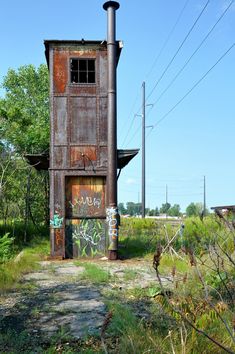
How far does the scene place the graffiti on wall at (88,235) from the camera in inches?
542

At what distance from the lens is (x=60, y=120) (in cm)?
1395

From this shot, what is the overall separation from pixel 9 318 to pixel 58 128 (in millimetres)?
8517

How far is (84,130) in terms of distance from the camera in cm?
1398

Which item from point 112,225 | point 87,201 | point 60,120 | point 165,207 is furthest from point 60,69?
point 165,207

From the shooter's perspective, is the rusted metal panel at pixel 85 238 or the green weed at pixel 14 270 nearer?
the green weed at pixel 14 270

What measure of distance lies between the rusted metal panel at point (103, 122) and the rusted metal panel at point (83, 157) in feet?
1.68

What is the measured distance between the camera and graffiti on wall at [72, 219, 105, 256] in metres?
13.8

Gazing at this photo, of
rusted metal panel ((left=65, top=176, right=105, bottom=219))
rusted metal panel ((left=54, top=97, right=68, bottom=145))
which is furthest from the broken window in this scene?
rusted metal panel ((left=65, top=176, right=105, bottom=219))

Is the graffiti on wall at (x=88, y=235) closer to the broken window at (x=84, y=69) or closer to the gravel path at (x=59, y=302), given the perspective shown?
the gravel path at (x=59, y=302)

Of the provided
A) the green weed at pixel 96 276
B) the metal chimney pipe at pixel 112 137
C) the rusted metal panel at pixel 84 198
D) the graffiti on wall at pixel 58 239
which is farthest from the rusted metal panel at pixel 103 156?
the green weed at pixel 96 276

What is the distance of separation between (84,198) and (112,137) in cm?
227

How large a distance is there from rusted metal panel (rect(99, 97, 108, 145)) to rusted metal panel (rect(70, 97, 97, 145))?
205 millimetres

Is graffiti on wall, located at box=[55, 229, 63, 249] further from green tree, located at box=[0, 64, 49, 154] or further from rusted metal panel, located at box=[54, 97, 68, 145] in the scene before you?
green tree, located at box=[0, 64, 49, 154]

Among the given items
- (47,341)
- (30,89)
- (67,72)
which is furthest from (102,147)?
(30,89)
